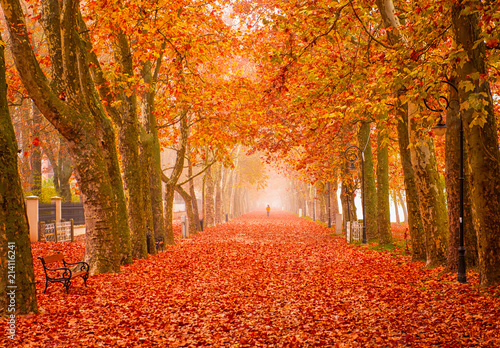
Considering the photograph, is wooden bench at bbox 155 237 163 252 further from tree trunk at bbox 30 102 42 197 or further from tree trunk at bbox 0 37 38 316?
tree trunk at bbox 0 37 38 316

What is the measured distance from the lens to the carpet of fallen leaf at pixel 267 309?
6.61 meters

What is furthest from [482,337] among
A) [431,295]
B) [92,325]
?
[92,325]

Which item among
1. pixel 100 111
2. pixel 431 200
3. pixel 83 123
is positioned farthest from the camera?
pixel 100 111

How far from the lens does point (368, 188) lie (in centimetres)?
2111

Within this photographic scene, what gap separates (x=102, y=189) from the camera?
12.2 metres

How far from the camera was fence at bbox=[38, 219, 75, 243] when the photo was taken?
20609 mm

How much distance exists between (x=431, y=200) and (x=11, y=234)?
1008 centimetres

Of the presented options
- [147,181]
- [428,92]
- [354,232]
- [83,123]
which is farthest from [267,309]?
[354,232]

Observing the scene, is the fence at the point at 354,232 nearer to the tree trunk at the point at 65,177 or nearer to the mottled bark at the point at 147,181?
the mottled bark at the point at 147,181

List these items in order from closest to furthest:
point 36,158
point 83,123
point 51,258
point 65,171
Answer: point 51,258 → point 83,123 → point 36,158 → point 65,171

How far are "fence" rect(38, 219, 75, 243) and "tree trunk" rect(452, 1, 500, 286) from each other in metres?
18.4

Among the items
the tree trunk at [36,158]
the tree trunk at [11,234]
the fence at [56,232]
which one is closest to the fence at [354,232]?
the fence at [56,232]

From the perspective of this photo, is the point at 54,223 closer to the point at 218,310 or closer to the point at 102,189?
the point at 102,189

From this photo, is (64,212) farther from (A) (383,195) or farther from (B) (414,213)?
(B) (414,213)
